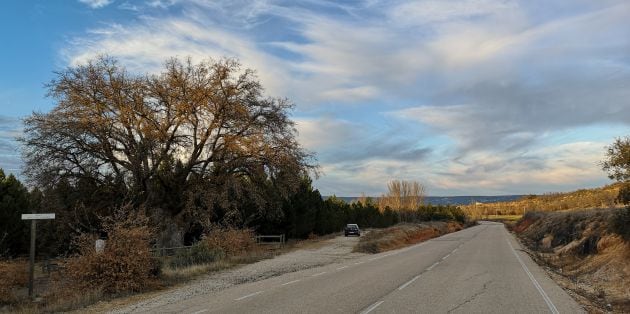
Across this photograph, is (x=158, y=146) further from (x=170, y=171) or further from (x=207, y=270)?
(x=207, y=270)

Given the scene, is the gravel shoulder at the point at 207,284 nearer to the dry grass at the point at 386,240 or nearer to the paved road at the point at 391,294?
the paved road at the point at 391,294

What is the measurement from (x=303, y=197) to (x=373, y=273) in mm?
31943

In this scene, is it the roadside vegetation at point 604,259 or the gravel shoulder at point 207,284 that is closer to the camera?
the gravel shoulder at point 207,284

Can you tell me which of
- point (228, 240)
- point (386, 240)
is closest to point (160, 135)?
point (228, 240)

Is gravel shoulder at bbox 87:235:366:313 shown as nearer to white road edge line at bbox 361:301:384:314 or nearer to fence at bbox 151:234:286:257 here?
fence at bbox 151:234:286:257

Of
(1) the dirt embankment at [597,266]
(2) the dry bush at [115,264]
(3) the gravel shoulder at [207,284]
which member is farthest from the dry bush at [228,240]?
(1) the dirt embankment at [597,266]

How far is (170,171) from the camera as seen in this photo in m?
32.8

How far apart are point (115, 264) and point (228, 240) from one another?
481 inches

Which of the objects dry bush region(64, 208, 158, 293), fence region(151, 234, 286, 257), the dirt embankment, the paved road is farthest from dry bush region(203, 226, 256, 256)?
the dirt embankment

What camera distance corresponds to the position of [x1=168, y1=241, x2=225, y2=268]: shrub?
77.2 feet

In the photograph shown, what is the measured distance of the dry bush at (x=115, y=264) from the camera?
49.0 ft

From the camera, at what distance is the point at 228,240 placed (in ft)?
89.2

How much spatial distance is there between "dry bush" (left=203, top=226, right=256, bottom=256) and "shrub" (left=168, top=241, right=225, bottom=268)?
1.91 feet

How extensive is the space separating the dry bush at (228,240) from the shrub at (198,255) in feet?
1.91
